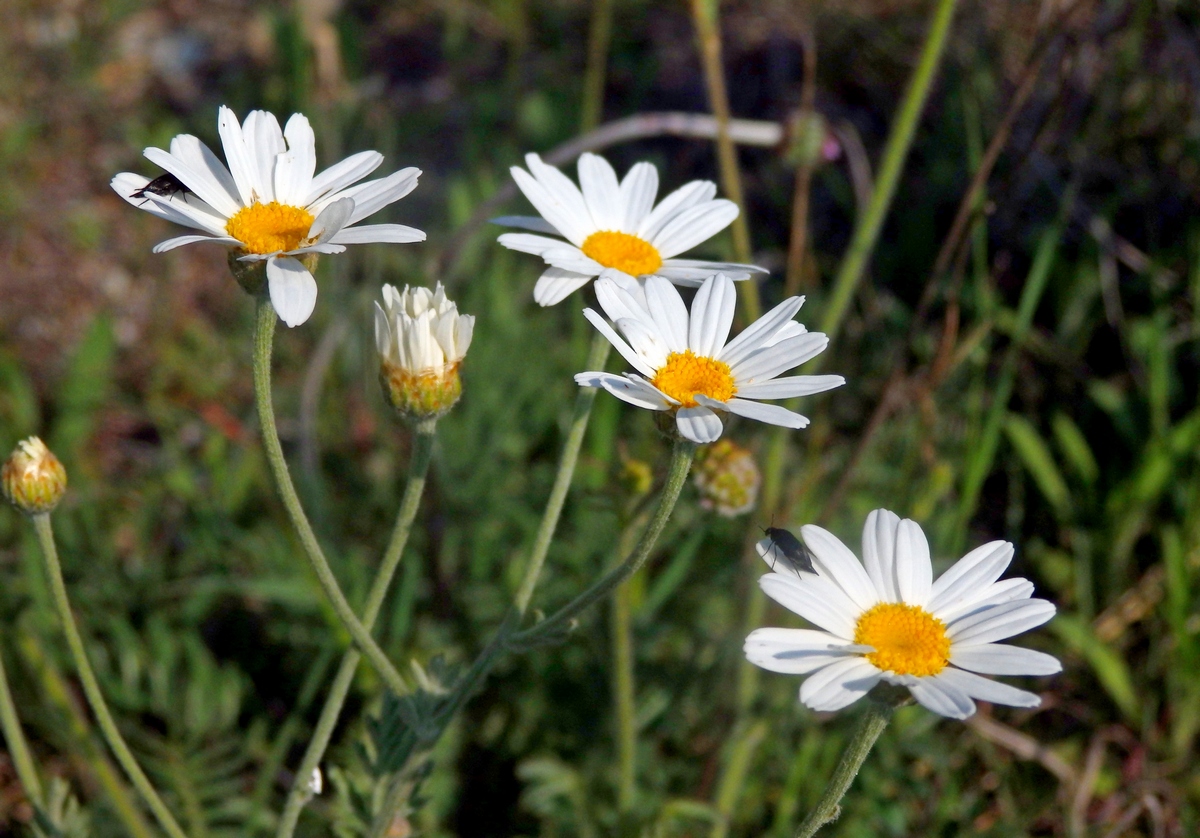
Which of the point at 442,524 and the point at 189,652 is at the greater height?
the point at 442,524

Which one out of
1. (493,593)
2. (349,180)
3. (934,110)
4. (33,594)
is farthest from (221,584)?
(934,110)

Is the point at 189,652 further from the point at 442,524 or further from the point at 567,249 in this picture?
the point at 567,249

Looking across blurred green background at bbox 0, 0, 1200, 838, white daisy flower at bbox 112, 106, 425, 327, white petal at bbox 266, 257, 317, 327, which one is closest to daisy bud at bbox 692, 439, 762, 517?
blurred green background at bbox 0, 0, 1200, 838

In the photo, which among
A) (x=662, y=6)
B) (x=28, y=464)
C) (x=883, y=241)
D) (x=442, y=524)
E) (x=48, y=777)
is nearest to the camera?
(x=28, y=464)

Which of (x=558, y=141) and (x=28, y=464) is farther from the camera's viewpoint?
(x=558, y=141)

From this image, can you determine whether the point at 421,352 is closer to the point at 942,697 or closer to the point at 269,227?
the point at 269,227

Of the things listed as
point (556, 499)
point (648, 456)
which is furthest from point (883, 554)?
point (648, 456)
